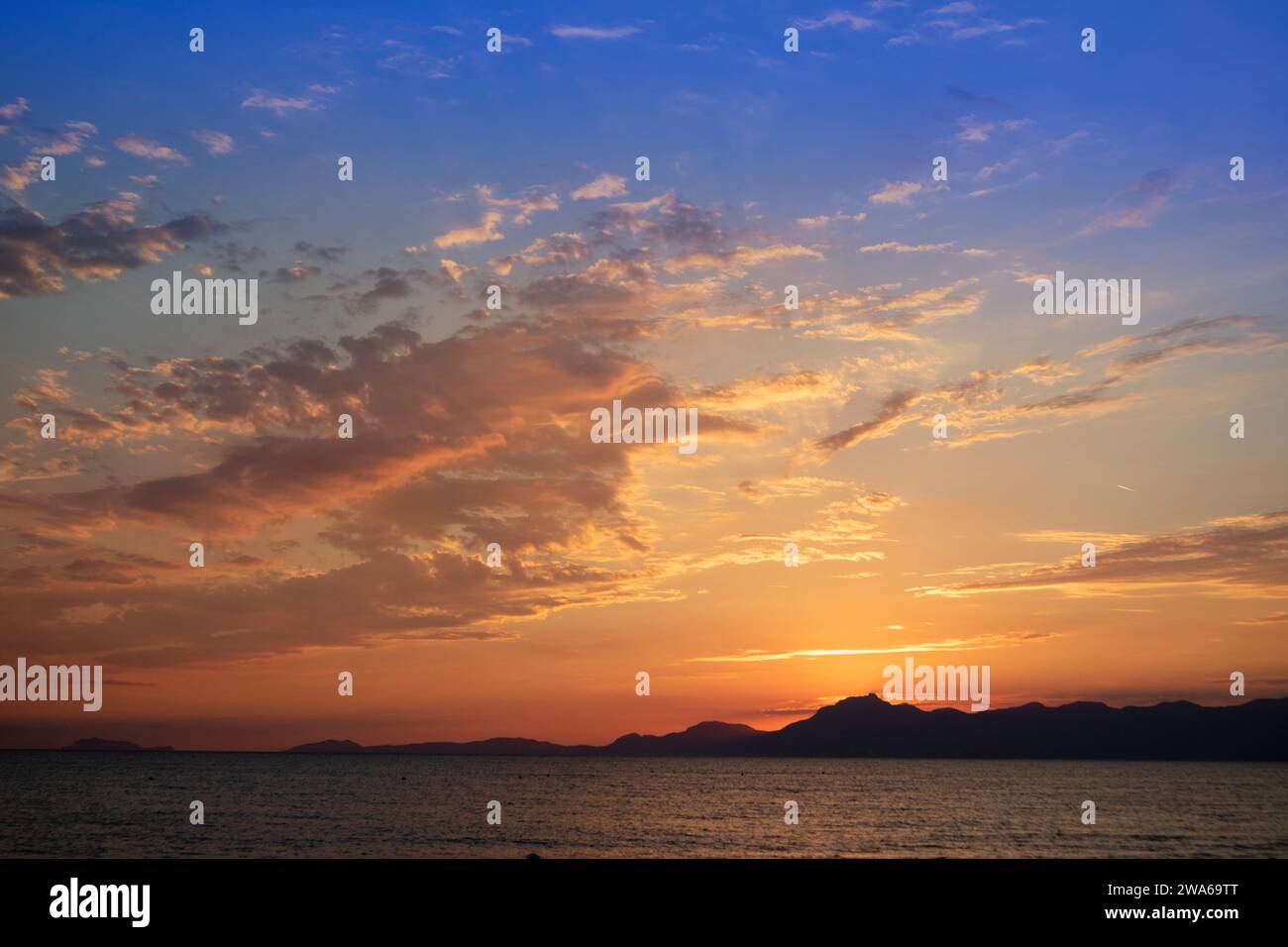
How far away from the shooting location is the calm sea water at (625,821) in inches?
2518

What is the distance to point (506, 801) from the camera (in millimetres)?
111125

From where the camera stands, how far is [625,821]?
282 ft

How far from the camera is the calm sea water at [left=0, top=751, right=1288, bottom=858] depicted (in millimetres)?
63969
